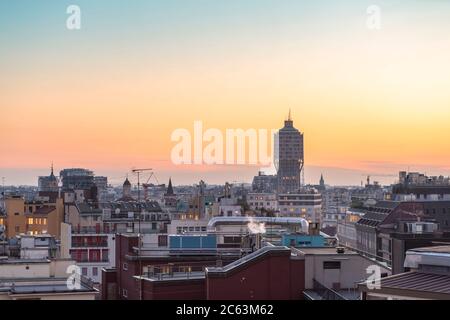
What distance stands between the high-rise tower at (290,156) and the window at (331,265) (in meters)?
53.5

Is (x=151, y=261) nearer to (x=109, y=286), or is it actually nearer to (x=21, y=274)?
(x=109, y=286)

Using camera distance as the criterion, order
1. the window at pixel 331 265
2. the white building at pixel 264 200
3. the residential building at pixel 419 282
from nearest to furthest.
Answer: the residential building at pixel 419 282 → the window at pixel 331 265 → the white building at pixel 264 200

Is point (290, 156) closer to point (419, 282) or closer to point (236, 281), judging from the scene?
point (236, 281)

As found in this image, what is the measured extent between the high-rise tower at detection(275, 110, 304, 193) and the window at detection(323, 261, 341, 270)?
175 ft

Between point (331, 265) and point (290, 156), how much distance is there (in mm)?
57546

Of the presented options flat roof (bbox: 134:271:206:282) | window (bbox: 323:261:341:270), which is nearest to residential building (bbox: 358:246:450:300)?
window (bbox: 323:261:341:270)

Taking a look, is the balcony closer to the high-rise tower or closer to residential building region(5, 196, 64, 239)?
residential building region(5, 196, 64, 239)

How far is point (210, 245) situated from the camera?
7.26 metres

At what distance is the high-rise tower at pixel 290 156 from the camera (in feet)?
199

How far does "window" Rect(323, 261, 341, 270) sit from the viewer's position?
586 centimetres

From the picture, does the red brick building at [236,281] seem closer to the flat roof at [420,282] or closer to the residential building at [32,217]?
the flat roof at [420,282]

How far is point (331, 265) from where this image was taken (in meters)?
5.95

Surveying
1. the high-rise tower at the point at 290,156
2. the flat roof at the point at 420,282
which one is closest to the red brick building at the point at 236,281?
the flat roof at the point at 420,282
